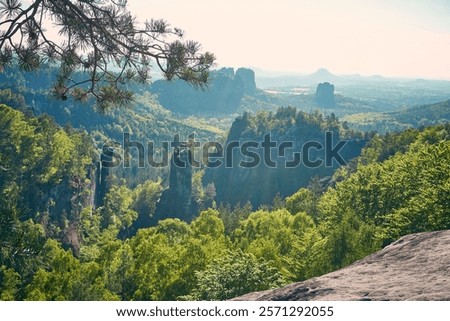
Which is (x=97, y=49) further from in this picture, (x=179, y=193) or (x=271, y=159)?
(x=271, y=159)

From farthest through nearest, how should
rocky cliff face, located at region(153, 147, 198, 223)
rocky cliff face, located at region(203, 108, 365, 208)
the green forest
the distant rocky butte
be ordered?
rocky cliff face, located at region(203, 108, 365, 208) < rocky cliff face, located at region(153, 147, 198, 223) < the green forest < the distant rocky butte

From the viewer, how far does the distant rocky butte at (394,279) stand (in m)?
10.1

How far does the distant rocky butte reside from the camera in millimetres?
10062

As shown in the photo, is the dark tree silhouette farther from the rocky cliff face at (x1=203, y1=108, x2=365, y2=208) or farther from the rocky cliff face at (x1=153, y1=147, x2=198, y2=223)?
the rocky cliff face at (x1=203, y1=108, x2=365, y2=208)

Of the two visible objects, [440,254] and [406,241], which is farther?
[406,241]

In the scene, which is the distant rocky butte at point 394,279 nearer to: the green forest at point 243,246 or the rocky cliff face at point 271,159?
the green forest at point 243,246

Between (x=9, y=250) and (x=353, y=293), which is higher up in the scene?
(x=9, y=250)

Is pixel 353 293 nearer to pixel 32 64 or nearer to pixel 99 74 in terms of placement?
pixel 99 74

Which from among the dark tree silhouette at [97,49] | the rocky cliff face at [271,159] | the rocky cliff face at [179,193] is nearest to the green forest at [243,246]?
the dark tree silhouette at [97,49]

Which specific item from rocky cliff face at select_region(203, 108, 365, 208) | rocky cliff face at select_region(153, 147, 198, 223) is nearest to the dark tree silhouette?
rocky cliff face at select_region(153, 147, 198, 223)
